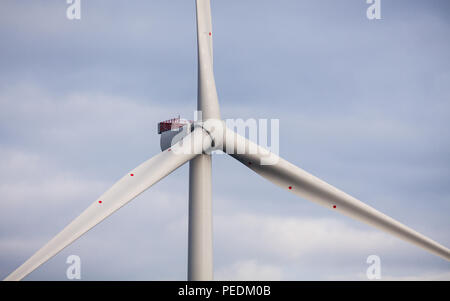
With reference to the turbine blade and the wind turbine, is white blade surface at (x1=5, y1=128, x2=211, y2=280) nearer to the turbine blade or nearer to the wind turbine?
the wind turbine

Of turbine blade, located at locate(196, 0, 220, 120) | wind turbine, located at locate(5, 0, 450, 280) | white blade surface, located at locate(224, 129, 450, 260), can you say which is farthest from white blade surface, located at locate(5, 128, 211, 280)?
white blade surface, located at locate(224, 129, 450, 260)

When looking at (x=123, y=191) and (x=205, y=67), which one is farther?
(x=205, y=67)

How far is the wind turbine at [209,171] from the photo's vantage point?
3716cm

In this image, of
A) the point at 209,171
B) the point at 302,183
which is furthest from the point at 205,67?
the point at 302,183

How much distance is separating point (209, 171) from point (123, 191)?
5496 mm

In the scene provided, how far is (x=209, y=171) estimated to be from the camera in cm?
3784

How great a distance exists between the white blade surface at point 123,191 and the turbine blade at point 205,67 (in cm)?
146

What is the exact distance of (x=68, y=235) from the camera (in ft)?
105

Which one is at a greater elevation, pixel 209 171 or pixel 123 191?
pixel 209 171

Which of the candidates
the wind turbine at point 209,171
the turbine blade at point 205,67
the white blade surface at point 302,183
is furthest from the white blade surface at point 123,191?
the white blade surface at point 302,183

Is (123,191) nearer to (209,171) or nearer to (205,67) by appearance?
(209,171)

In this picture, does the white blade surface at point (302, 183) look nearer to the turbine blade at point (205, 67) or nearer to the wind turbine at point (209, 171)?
the wind turbine at point (209, 171)

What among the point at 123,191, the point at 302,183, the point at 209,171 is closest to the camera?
the point at 123,191

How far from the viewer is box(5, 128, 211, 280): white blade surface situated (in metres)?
31.2
